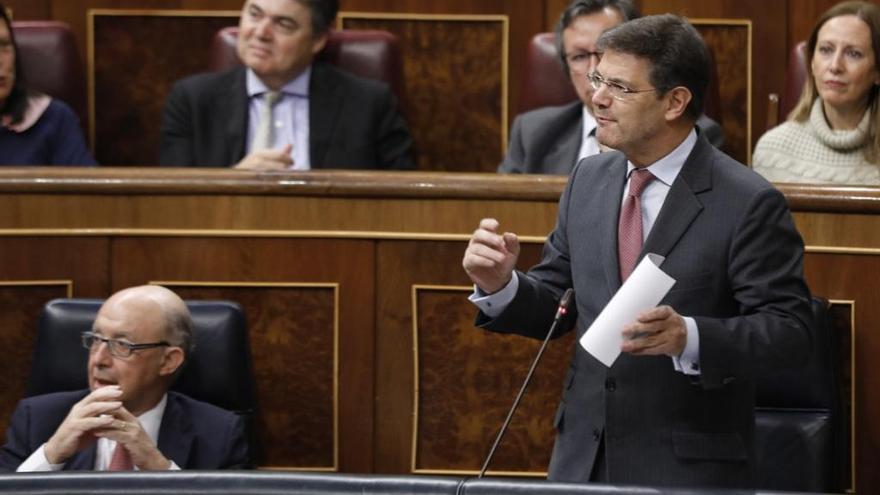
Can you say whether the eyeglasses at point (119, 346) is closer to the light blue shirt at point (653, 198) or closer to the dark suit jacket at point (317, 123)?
the light blue shirt at point (653, 198)

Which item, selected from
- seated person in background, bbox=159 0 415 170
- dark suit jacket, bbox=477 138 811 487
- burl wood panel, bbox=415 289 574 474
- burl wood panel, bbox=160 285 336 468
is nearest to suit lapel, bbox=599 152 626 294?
dark suit jacket, bbox=477 138 811 487

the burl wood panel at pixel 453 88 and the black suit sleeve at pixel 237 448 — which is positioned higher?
the burl wood panel at pixel 453 88

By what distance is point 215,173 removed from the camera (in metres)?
2.05

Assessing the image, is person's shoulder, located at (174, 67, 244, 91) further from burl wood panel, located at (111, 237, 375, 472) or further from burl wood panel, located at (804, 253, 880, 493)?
burl wood panel, located at (804, 253, 880, 493)

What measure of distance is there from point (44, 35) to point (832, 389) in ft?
4.72

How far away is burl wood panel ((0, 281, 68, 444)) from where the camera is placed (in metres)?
2.05

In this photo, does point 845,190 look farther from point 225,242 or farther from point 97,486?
point 97,486

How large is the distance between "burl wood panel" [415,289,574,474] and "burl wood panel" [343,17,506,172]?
82 cm

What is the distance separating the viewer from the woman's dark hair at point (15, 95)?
2395 millimetres

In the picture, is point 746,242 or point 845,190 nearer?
point 746,242

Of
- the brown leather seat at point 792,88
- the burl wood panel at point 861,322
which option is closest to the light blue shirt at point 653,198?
the burl wood panel at point 861,322

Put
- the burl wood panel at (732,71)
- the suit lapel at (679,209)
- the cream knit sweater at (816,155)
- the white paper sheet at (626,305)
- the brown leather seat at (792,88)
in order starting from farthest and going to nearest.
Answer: the burl wood panel at (732,71) < the brown leather seat at (792,88) < the cream knit sweater at (816,155) < the suit lapel at (679,209) < the white paper sheet at (626,305)

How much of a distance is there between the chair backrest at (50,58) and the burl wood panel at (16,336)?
1.97 feet

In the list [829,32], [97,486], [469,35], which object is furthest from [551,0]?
[97,486]
